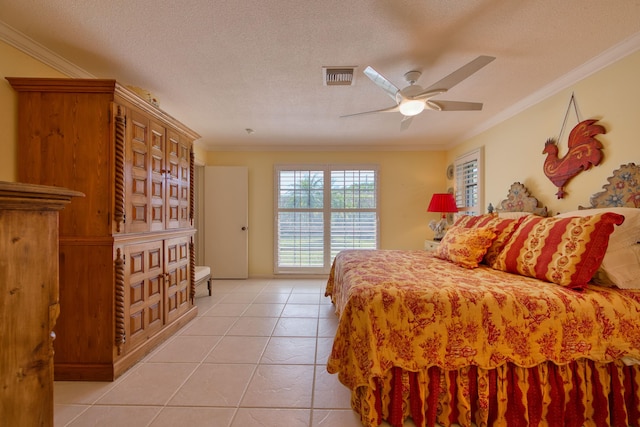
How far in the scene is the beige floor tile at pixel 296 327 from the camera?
2.57 meters

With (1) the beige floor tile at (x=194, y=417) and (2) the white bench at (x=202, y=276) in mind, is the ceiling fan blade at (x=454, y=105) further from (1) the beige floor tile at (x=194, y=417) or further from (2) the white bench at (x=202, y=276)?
(2) the white bench at (x=202, y=276)

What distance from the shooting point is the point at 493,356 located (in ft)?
4.64

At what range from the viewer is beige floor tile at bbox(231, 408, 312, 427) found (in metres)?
1.49

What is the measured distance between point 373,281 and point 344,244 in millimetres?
3121

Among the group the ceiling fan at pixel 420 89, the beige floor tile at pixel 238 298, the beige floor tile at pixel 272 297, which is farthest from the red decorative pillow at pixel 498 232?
the beige floor tile at pixel 238 298

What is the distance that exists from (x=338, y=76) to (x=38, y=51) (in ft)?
7.08

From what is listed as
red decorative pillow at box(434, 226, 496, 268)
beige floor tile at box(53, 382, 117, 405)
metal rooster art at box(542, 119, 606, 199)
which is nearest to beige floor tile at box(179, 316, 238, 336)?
beige floor tile at box(53, 382, 117, 405)

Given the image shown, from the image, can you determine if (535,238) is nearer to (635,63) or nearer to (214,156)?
(635,63)

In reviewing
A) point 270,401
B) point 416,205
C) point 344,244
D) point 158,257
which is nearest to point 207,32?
point 158,257

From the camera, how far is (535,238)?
1845 millimetres

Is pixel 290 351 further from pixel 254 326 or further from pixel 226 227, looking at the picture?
pixel 226 227

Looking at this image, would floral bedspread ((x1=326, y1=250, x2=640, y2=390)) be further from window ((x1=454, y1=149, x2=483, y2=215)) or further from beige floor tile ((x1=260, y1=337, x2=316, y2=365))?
window ((x1=454, y1=149, x2=483, y2=215))

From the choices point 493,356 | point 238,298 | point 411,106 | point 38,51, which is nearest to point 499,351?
point 493,356

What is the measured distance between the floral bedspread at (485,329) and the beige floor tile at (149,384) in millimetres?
1208
